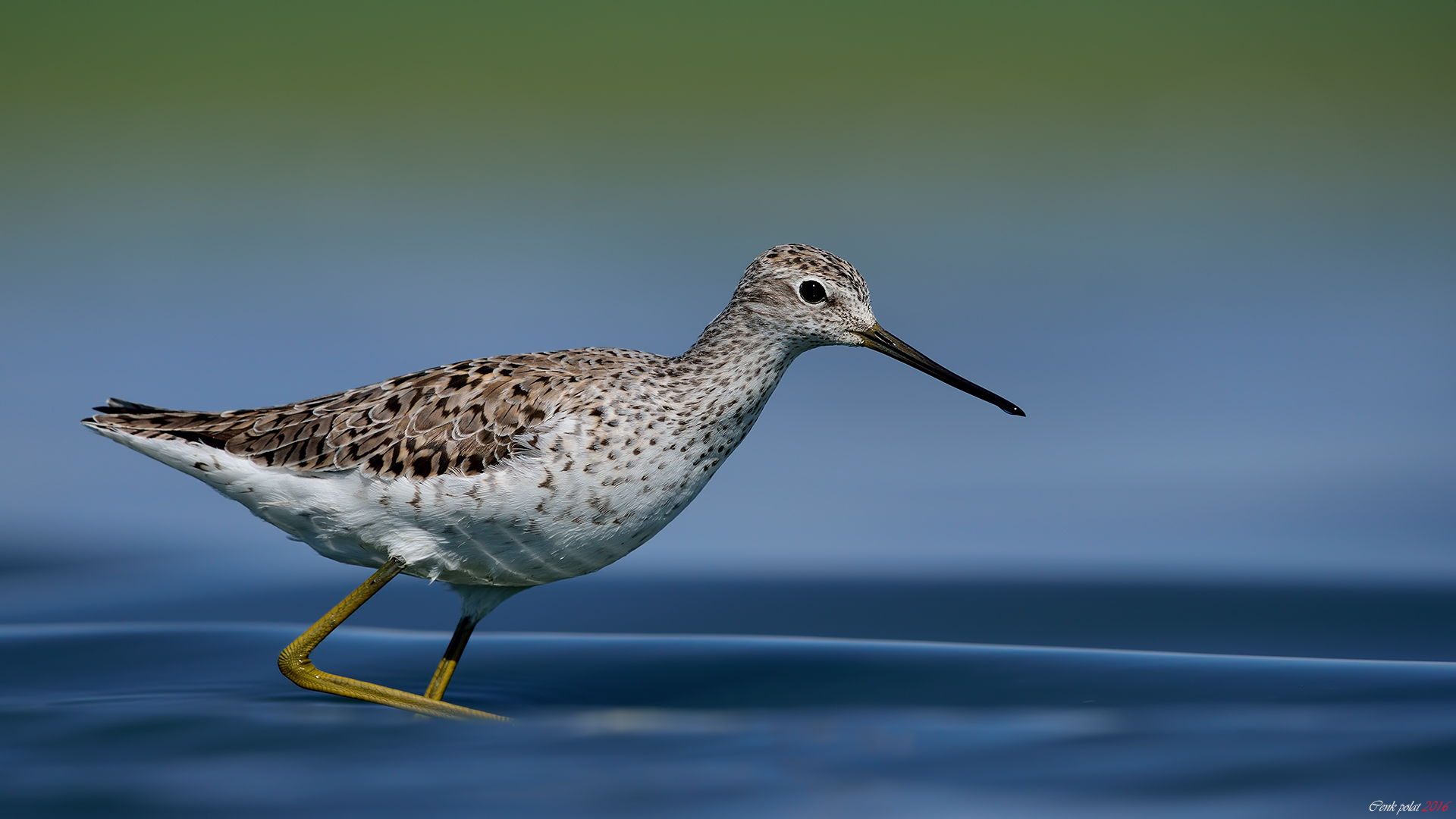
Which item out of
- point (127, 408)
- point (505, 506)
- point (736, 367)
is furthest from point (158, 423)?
point (736, 367)

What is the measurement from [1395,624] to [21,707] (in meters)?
10.5

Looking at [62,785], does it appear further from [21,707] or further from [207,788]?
[21,707]

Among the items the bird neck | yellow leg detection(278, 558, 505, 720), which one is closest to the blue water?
yellow leg detection(278, 558, 505, 720)

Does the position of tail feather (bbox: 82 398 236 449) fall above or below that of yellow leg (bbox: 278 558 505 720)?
above

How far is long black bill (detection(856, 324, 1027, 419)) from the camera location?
9711 millimetres

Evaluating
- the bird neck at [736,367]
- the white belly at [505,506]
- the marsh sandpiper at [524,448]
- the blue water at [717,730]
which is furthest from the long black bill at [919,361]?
the blue water at [717,730]

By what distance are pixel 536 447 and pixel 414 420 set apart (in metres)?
0.96

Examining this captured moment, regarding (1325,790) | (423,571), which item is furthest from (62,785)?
(1325,790)

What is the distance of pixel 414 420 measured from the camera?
971 centimetres

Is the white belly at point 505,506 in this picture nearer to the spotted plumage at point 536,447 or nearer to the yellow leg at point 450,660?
the spotted plumage at point 536,447

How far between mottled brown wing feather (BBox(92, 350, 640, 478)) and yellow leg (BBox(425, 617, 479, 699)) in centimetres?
160

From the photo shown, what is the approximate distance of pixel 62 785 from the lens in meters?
8.91

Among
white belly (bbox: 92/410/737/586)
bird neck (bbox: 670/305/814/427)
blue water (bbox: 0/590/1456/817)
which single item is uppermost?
bird neck (bbox: 670/305/814/427)

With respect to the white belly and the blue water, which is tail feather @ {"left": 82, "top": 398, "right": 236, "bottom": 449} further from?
the blue water
